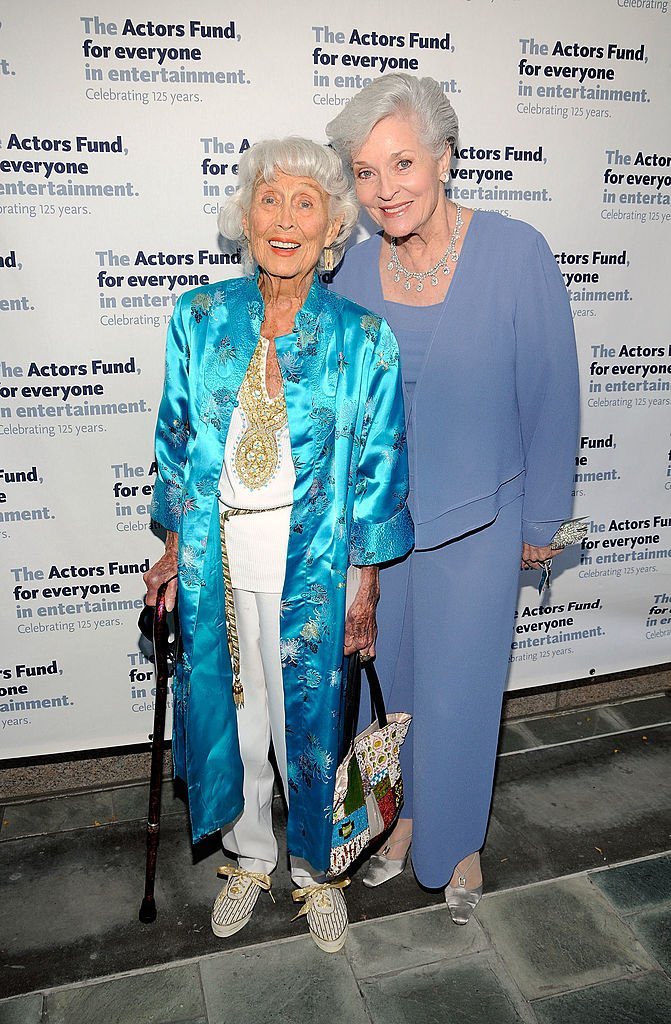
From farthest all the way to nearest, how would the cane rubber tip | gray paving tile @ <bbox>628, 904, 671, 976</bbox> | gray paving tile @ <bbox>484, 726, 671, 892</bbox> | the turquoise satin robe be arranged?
gray paving tile @ <bbox>484, 726, 671, 892</bbox>, the cane rubber tip, gray paving tile @ <bbox>628, 904, 671, 976</bbox>, the turquoise satin robe

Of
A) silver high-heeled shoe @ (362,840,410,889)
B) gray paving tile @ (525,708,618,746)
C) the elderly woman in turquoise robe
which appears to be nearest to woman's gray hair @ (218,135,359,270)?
the elderly woman in turquoise robe

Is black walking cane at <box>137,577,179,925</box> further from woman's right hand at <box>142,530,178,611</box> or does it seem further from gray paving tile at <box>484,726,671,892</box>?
gray paving tile at <box>484,726,671,892</box>

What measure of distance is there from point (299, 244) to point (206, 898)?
214 centimetres

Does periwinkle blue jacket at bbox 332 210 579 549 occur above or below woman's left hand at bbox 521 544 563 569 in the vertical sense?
above

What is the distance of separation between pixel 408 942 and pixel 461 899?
238mm

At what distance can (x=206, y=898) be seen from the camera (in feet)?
9.05

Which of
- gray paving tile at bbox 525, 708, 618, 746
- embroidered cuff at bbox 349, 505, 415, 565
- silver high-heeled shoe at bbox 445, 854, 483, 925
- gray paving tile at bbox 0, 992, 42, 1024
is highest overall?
embroidered cuff at bbox 349, 505, 415, 565

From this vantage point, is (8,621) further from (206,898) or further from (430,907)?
(430,907)

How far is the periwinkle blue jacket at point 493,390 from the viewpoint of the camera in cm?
224

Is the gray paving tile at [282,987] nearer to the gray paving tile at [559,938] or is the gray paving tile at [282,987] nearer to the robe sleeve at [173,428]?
the gray paving tile at [559,938]

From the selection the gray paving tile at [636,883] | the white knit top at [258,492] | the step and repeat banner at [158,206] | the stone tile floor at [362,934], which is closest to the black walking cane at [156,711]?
the stone tile floor at [362,934]

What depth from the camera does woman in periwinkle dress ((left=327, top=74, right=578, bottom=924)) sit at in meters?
2.19

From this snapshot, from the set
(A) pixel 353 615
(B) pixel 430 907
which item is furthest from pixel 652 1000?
(A) pixel 353 615

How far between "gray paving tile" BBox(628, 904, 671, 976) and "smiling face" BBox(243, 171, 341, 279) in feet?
7.53
